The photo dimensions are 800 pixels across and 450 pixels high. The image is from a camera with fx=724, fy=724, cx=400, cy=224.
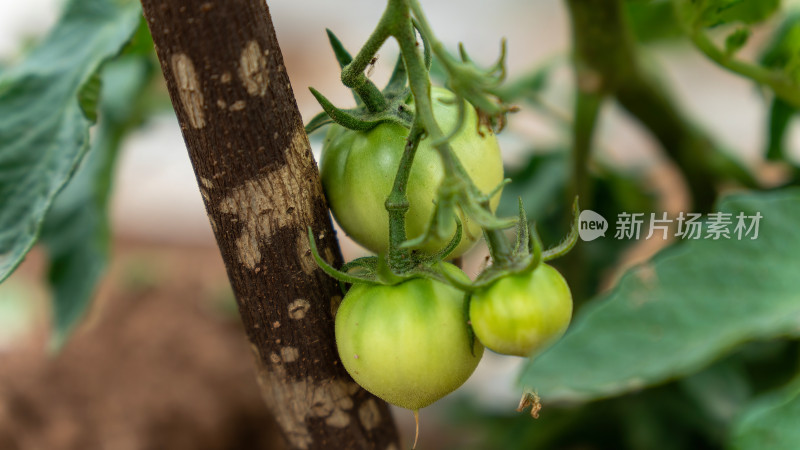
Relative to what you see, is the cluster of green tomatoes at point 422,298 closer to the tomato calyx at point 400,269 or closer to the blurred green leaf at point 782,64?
the tomato calyx at point 400,269

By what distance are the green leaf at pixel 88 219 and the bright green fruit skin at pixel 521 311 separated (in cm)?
49

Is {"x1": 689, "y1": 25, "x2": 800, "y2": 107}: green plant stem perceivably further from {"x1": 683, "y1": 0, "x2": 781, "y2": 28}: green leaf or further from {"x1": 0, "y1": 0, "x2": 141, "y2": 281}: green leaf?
{"x1": 0, "y1": 0, "x2": 141, "y2": 281}: green leaf

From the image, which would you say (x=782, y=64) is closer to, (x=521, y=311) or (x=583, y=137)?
(x=583, y=137)

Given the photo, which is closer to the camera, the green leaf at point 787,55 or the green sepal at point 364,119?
the green sepal at point 364,119

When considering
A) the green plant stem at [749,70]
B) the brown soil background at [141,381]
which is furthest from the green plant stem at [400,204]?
the brown soil background at [141,381]

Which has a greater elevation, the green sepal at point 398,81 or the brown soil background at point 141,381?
the green sepal at point 398,81

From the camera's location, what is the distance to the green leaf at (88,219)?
692 millimetres

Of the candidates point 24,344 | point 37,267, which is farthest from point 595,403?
point 37,267

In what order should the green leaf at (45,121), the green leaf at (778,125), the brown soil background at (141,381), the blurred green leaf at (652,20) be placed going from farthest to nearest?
the brown soil background at (141,381) → the blurred green leaf at (652,20) → the green leaf at (778,125) → the green leaf at (45,121)

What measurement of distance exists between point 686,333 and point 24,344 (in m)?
1.17

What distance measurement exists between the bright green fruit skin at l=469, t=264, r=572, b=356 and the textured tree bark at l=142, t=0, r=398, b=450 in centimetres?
10

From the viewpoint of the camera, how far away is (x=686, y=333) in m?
0.35

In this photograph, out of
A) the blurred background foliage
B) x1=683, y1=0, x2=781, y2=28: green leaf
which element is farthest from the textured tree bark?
x1=683, y1=0, x2=781, y2=28: green leaf

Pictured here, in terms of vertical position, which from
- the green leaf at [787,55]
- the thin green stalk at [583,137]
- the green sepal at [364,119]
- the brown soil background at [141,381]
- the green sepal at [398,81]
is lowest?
the brown soil background at [141,381]
